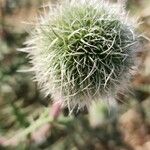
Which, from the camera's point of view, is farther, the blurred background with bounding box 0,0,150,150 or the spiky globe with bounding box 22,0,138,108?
the blurred background with bounding box 0,0,150,150

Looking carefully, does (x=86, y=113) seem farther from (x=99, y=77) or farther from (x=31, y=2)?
(x=99, y=77)

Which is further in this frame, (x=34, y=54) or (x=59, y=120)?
(x=59, y=120)

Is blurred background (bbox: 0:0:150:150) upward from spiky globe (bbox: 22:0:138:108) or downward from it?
downward

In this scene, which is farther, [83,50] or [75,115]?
[75,115]

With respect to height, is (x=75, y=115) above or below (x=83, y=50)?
below

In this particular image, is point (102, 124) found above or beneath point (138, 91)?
beneath

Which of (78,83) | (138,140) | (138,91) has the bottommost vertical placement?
(138,140)

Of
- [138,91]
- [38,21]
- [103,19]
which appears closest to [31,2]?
[138,91]

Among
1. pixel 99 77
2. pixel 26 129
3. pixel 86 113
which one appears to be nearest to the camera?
pixel 99 77
